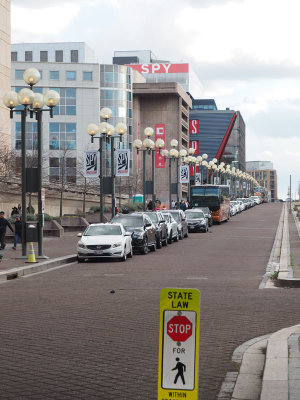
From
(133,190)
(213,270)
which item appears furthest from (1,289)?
(133,190)

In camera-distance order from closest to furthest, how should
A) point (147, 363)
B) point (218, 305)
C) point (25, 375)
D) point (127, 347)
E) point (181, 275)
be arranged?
point (25, 375), point (147, 363), point (127, 347), point (218, 305), point (181, 275)

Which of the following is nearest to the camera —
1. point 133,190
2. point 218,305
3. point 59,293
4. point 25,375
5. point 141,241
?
point 25,375

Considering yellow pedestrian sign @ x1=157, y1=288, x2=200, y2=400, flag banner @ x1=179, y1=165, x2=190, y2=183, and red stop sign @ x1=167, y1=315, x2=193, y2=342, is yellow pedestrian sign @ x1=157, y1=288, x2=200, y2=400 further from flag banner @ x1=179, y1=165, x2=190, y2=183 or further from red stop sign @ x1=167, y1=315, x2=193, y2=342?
flag banner @ x1=179, y1=165, x2=190, y2=183

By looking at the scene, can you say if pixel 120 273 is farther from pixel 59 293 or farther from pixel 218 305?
pixel 218 305

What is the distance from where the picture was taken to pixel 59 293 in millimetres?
17531

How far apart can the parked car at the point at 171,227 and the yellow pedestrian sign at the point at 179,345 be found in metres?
33.2

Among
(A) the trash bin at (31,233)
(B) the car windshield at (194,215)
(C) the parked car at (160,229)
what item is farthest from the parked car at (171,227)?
(A) the trash bin at (31,233)

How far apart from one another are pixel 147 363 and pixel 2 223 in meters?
23.7

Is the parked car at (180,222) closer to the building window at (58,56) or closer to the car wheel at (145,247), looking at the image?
the car wheel at (145,247)

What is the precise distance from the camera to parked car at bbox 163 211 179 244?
39606mm

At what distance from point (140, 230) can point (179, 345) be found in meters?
25.8

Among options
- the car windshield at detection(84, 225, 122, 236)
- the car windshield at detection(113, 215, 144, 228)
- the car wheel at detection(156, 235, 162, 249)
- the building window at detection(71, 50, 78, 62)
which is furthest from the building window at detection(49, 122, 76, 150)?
the car windshield at detection(84, 225, 122, 236)

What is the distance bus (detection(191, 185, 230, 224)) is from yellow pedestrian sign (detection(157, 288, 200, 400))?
194ft

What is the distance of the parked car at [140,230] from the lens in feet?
103
